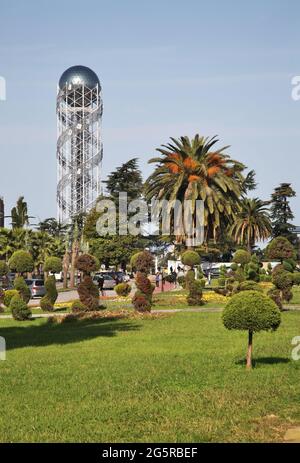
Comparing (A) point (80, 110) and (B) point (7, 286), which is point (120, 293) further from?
(A) point (80, 110)

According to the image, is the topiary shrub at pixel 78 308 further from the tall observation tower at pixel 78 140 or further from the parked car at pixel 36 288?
the tall observation tower at pixel 78 140

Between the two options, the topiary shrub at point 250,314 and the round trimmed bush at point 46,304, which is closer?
the topiary shrub at point 250,314

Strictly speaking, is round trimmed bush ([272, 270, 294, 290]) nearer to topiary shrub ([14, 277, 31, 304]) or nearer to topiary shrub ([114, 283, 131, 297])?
topiary shrub ([14, 277, 31, 304])

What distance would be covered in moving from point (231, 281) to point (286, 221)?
165ft

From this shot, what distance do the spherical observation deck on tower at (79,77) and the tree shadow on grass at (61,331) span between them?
126220mm

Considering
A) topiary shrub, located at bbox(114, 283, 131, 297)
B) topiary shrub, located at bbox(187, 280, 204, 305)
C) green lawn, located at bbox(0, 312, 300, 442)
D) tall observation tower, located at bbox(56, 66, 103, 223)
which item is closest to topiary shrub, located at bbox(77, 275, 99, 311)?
topiary shrub, located at bbox(187, 280, 204, 305)

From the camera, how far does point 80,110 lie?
15100 cm

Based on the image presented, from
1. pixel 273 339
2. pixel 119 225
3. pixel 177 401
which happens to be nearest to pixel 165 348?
pixel 273 339

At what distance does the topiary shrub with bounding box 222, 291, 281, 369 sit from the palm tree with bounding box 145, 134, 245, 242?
33112 millimetres

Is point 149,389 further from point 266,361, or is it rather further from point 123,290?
point 123,290

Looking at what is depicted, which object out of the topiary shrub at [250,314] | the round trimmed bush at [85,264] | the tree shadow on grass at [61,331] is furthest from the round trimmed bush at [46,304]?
the topiary shrub at [250,314]

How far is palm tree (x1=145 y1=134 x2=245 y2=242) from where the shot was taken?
48.1 metres

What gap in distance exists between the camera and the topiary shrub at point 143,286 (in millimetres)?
28312
